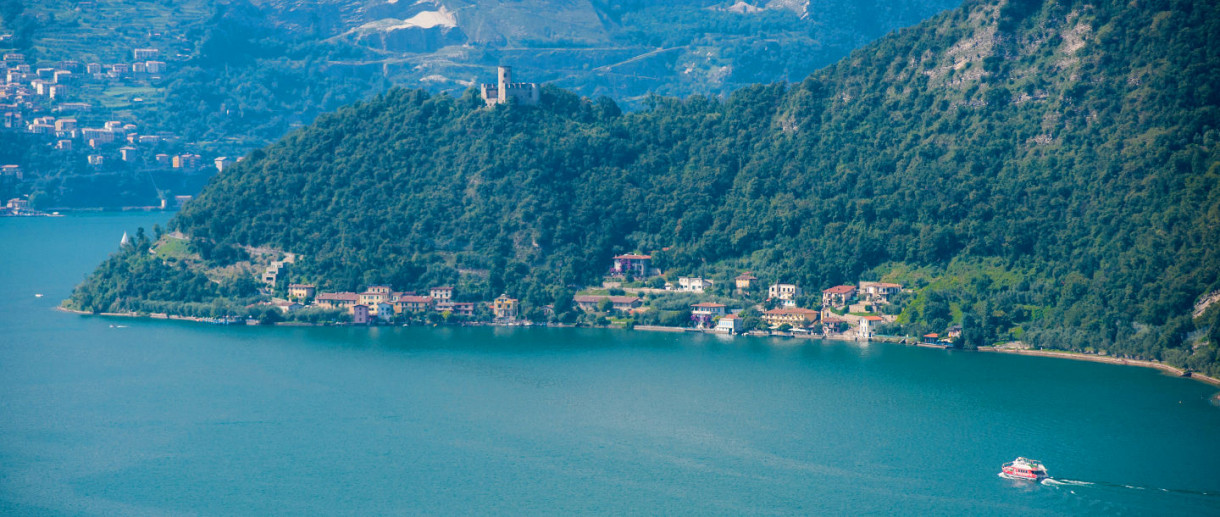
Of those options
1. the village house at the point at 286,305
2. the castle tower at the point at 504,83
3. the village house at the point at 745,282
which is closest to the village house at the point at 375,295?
the village house at the point at 286,305

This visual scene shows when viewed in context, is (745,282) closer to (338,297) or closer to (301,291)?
(338,297)

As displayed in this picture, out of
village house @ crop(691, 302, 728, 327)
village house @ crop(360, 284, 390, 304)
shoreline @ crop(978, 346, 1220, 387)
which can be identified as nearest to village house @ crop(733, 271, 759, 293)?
village house @ crop(691, 302, 728, 327)

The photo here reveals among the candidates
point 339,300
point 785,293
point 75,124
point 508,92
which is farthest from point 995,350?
point 75,124

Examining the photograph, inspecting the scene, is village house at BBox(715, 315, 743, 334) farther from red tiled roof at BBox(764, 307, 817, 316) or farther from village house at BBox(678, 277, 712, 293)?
village house at BBox(678, 277, 712, 293)

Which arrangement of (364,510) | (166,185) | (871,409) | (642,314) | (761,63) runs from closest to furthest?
(364,510) < (871,409) < (642,314) < (166,185) < (761,63)

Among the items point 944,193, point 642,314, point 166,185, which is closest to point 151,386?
point 642,314

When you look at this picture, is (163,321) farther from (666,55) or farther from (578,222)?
(666,55)

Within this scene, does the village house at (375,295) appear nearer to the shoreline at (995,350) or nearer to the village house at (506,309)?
the shoreline at (995,350)
